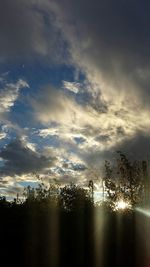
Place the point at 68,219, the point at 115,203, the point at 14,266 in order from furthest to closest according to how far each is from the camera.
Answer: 1. the point at 115,203
2. the point at 68,219
3. the point at 14,266

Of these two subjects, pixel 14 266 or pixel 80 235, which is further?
pixel 80 235

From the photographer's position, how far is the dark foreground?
81.5 feet

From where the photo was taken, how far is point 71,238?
26625mm

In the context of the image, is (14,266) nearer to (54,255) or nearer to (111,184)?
(54,255)

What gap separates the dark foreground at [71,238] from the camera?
977 inches

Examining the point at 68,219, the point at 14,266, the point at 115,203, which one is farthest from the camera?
the point at 115,203

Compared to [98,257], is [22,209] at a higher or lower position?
higher

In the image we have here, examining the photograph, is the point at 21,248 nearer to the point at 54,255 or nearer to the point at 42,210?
the point at 54,255

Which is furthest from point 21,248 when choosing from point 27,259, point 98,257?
point 98,257

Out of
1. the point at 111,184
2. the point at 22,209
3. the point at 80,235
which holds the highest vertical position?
the point at 111,184

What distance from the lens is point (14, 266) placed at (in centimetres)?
2389

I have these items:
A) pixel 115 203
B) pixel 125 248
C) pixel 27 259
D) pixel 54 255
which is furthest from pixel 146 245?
pixel 115 203

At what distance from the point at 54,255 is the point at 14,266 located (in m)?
2.63

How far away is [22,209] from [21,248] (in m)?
3.32
